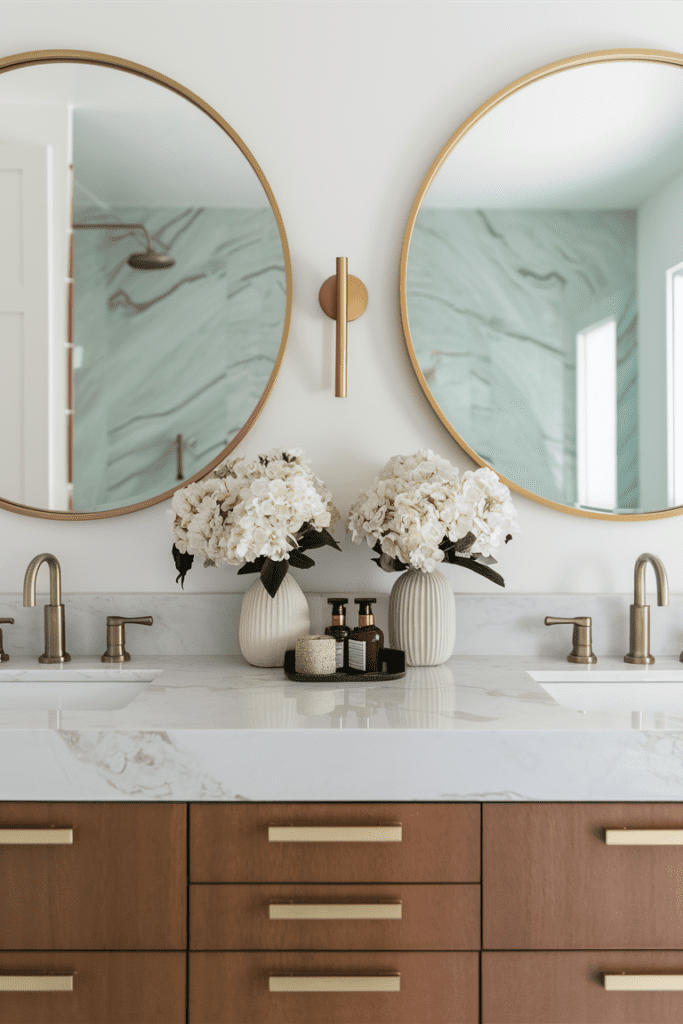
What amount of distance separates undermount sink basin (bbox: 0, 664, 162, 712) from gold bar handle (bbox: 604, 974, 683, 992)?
0.89m

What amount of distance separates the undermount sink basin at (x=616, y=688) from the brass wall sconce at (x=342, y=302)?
2.39ft

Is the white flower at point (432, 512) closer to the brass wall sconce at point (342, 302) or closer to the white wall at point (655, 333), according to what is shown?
the brass wall sconce at point (342, 302)

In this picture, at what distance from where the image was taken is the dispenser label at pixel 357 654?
1.32m

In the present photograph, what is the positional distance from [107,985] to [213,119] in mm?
1576

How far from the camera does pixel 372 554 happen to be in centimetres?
158

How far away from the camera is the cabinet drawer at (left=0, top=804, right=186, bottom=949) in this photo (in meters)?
1.03

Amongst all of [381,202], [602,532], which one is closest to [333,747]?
[602,532]

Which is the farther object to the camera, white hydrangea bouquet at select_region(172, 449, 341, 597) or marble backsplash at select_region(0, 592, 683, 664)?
marble backsplash at select_region(0, 592, 683, 664)

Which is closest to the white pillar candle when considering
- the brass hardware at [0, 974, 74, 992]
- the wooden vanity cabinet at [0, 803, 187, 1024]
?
the wooden vanity cabinet at [0, 803, 187, 1024]

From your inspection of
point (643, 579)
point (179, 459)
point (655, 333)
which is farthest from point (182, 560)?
point (655, 333)

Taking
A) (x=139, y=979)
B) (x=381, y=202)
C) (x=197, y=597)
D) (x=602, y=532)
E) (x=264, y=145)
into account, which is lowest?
(x=139, y=979)

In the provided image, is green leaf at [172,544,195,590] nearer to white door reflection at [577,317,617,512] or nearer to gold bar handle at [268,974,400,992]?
gold bar handle at [268,974,400,992]

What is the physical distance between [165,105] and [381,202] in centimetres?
50

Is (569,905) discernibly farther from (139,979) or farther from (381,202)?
(381,202)
